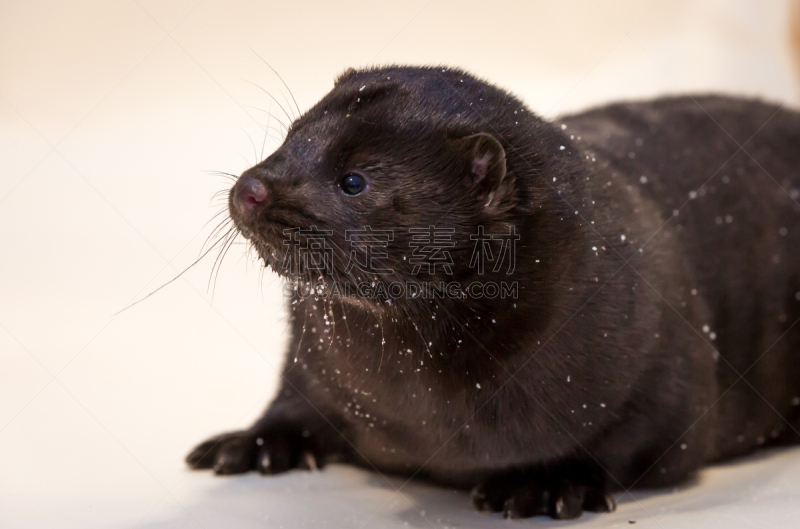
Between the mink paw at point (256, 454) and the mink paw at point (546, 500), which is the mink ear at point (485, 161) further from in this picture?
the mink paw at point (256, 454)

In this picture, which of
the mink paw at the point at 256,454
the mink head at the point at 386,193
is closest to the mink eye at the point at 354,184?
the mink head at the point at 386,193

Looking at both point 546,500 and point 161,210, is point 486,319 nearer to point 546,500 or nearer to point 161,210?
point 546,500

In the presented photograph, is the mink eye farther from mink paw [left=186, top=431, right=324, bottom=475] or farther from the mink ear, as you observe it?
mink paw [left=186, top=431, right=324, bottom=475]

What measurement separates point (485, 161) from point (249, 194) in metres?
0.63

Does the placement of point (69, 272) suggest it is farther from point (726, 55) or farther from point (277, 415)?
point (726, 55)

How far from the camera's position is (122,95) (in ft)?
14.7

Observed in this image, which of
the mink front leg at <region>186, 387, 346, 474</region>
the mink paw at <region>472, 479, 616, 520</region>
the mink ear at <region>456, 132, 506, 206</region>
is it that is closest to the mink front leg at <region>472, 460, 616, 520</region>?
the mink paw at <region>472, 479, 616, 520</region>

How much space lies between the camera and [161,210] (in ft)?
13.7

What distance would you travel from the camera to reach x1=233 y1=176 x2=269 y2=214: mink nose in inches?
78.3

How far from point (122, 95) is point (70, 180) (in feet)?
1.89

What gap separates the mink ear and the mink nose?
541 mm

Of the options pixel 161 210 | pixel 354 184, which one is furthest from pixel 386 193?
pixel 161 210

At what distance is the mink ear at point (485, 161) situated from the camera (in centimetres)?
207

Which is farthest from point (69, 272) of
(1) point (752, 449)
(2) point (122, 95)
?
(1) point (752, 449)
